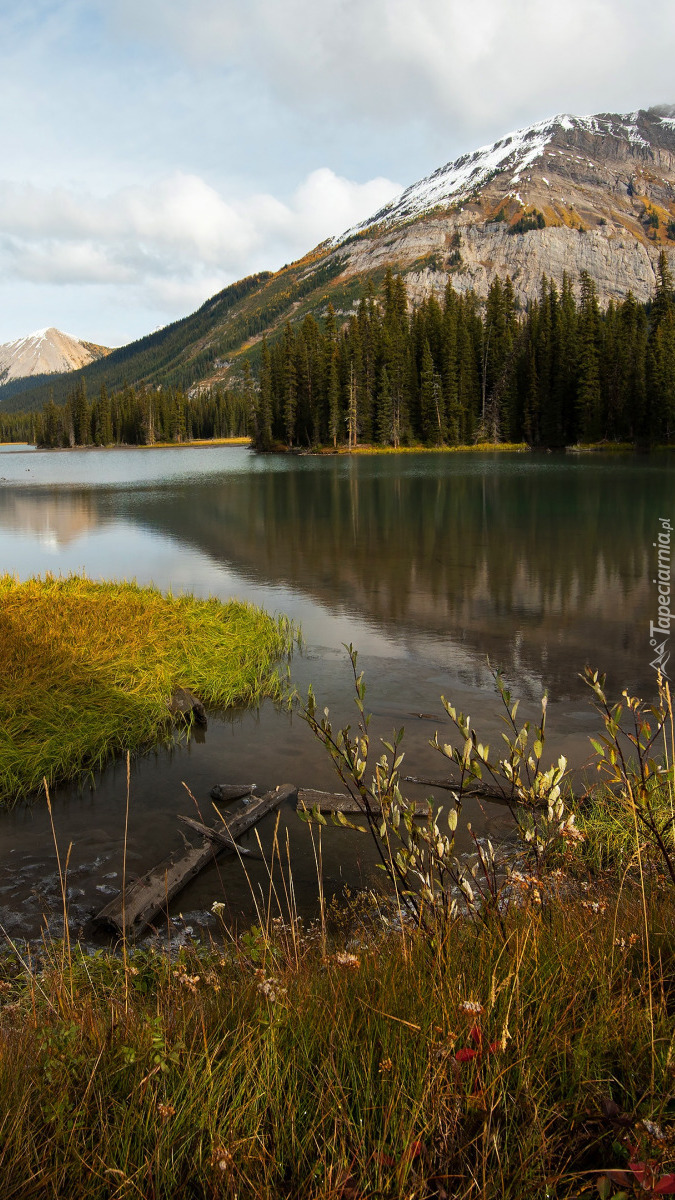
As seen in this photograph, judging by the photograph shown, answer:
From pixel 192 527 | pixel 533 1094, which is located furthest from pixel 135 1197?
pixel 192 527

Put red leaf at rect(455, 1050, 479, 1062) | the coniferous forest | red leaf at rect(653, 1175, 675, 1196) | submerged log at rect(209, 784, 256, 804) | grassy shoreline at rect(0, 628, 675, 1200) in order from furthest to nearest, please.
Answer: the coniferous forest < submerged log at rect(209, 784, 256, 804) < red leaf at rect(455, 1050, 479, 1062) < grassy shoreline at rect(0, 628, 675, 1200) < red leaf at rect(653, 1175, 675, 1196)

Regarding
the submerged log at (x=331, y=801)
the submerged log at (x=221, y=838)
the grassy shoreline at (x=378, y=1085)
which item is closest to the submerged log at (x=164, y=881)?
the submerged log at (x=221, y=838)

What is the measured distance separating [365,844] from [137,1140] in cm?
476

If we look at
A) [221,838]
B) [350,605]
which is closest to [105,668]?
[221,838]

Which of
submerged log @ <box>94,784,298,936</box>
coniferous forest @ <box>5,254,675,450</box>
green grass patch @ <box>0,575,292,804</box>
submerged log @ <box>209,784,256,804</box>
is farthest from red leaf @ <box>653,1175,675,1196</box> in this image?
coniferous forest @ <box>5,254,675,450</box>

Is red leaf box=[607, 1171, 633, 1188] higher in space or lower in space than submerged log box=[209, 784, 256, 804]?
higher

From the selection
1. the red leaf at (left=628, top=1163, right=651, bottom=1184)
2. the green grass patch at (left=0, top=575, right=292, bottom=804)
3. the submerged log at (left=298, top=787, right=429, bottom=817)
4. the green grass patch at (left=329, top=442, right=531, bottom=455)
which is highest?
the green grass patch at (left=329, top=442, right=531, bottom=455)

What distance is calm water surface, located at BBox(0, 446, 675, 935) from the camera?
686cm

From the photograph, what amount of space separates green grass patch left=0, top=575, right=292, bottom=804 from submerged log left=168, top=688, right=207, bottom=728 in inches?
6.6

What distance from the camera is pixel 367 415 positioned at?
96312 millimetres

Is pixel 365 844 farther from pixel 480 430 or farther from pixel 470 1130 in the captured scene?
pixel 480 430

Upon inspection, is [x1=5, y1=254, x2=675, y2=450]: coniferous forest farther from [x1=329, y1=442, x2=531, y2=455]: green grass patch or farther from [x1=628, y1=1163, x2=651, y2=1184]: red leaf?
[x1=628, y1=1163, x2=651, y2=1184]: red leaf

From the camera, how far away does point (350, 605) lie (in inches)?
659

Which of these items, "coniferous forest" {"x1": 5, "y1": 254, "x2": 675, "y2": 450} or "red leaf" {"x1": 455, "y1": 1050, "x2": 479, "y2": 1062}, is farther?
"coniferous forest" {"x1": 5, "y1": 254, "x2": 675, "y2": 450}
